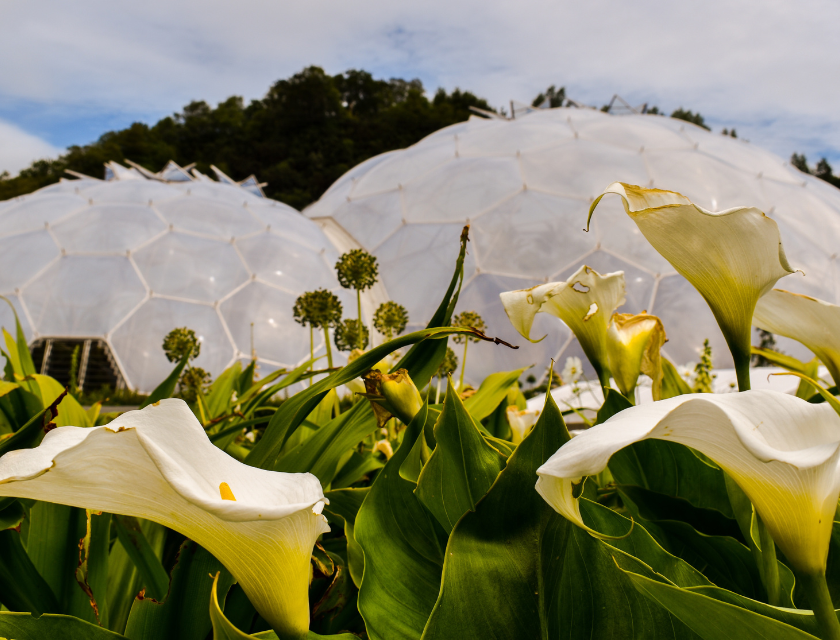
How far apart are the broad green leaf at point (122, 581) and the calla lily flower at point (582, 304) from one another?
0.50 meters

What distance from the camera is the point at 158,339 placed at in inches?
260

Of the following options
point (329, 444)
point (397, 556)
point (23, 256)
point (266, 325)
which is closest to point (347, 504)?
point (329, 444)

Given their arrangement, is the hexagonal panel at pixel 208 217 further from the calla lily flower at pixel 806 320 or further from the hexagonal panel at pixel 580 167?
the calla lily flower at pixel 806 320

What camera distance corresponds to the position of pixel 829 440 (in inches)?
12.4

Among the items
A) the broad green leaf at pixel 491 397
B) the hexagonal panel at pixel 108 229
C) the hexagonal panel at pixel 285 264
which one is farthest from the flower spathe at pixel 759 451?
the hexagonal panel at pixel 108 229

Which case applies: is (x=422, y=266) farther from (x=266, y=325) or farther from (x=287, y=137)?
Result: (x=287, y=137)

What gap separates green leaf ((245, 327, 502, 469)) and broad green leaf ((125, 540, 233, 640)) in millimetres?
114

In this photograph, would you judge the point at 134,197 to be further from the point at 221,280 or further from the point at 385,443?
the point at 385,443

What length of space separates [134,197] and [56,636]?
8.72 metres

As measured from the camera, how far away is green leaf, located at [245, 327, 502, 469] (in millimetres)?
566

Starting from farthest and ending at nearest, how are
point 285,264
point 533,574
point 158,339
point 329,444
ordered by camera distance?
point 285,264
point 158,339
point 329,444
point 533,574

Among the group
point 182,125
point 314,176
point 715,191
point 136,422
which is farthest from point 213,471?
point 182,125

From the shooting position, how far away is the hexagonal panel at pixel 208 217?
767cm

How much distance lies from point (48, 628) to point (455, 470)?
327 millimetres
